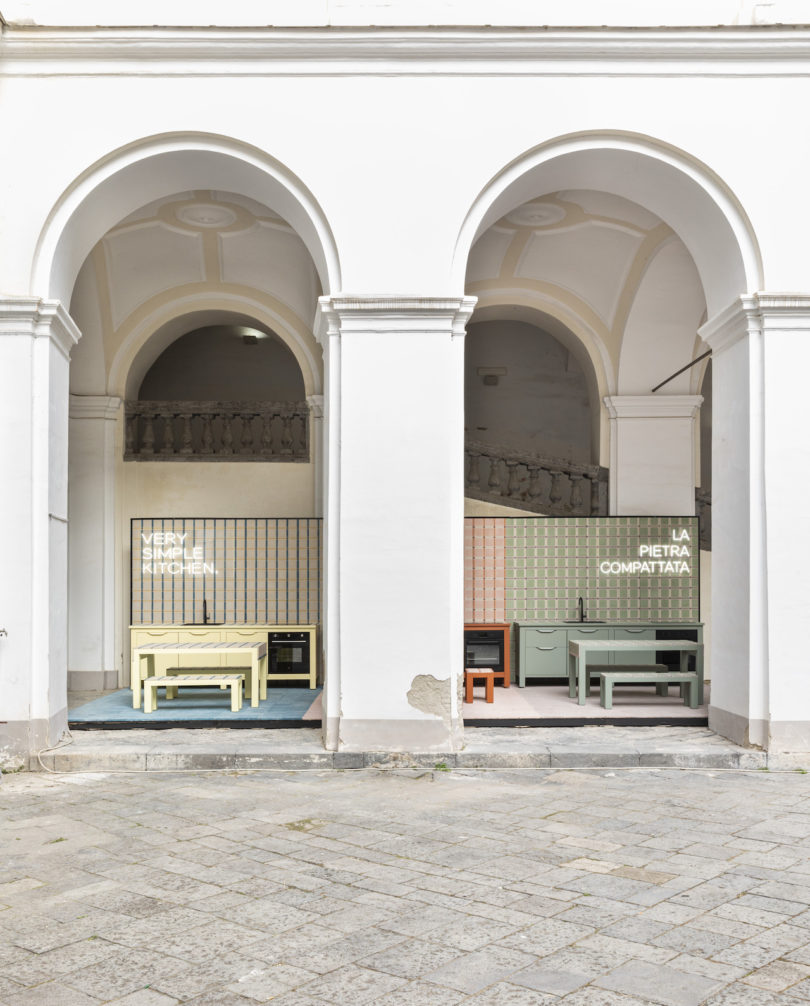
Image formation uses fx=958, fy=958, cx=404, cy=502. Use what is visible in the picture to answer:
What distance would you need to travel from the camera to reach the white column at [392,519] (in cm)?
856

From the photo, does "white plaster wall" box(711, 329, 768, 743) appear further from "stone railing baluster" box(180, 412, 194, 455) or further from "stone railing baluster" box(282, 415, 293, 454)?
"stone railing baluster" box(180, 412, 194, 455)

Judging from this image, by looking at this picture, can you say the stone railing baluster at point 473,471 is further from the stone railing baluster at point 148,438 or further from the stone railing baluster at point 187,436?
the stone railing baluster at point 148,438

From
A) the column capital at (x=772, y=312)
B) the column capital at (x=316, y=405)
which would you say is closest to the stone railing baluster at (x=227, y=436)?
the column capital at (x=316, y=405)

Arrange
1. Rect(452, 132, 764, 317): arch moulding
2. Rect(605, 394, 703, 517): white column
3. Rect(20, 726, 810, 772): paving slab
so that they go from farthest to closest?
1. Rect(605, 394, 703, 517): white column
2. Rect(452, 132, 764, 317): arch moulding
3. Rect(20, 726, 810, 772): paving slab

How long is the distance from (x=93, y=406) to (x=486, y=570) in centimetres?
581

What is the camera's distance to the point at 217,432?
14.5 m

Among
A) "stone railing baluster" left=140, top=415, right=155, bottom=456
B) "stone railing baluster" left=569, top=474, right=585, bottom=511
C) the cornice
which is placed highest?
the cornice

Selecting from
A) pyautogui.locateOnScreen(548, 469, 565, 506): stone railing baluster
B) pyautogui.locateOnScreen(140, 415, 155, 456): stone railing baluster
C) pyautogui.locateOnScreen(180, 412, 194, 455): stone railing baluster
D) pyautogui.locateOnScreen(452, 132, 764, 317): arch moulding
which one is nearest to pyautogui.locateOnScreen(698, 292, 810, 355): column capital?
pyautogui.locateOnScreen(452, 132, 764, 317): arch moulding

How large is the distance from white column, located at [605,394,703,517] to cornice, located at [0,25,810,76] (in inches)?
214

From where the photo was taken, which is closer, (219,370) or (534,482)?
(534,482)

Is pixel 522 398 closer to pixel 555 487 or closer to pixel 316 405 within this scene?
pixel 555 487

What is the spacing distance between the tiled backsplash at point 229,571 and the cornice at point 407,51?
627 cm

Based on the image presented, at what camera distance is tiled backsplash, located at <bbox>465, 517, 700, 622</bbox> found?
42.1ft

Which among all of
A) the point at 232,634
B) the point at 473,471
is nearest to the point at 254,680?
the point at 232,634
